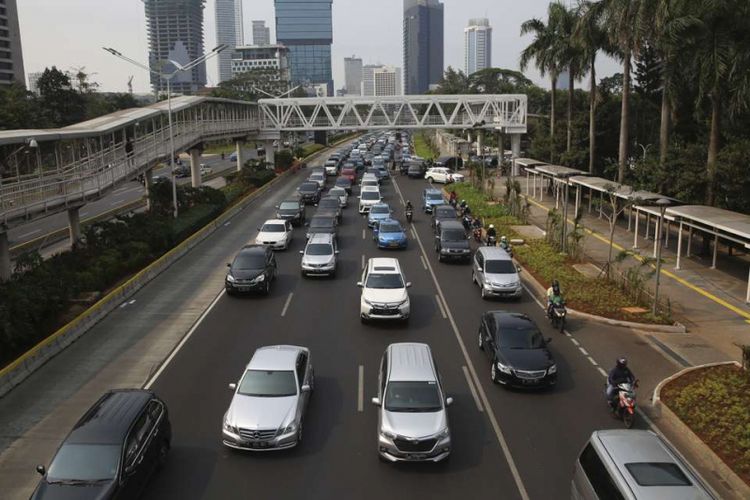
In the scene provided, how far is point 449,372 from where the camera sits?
17641mm

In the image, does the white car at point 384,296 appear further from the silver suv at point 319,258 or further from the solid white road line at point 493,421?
the silver suv at point 319,258

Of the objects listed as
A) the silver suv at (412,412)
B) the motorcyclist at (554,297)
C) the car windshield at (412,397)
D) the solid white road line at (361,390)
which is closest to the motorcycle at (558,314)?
the motorcyclist at (554,297)

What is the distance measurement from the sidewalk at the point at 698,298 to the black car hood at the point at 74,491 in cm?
1512

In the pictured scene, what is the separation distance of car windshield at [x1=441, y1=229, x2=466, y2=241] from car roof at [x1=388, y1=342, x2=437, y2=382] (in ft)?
52.2

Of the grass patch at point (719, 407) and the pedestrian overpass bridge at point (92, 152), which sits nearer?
the grass patch at point (719, 407)

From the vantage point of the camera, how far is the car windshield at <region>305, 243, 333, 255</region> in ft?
93.3

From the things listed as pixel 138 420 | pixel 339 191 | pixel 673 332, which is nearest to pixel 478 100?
pixel 339 191

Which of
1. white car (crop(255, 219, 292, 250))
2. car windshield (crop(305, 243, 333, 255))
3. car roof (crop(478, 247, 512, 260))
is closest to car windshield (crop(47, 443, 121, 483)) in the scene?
car roof (crop(478, 247, 512, 260))

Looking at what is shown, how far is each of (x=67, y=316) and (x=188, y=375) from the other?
7.05m

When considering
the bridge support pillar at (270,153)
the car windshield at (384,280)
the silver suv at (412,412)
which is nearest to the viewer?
the silver suv at (412,412)

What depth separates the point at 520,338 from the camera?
17281 millimetres

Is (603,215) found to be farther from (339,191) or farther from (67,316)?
(67,316)

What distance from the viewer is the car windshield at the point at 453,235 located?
1230 inches

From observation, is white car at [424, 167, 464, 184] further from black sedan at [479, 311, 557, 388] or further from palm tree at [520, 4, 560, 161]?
black sedan at [479, 311, 557, 388]
